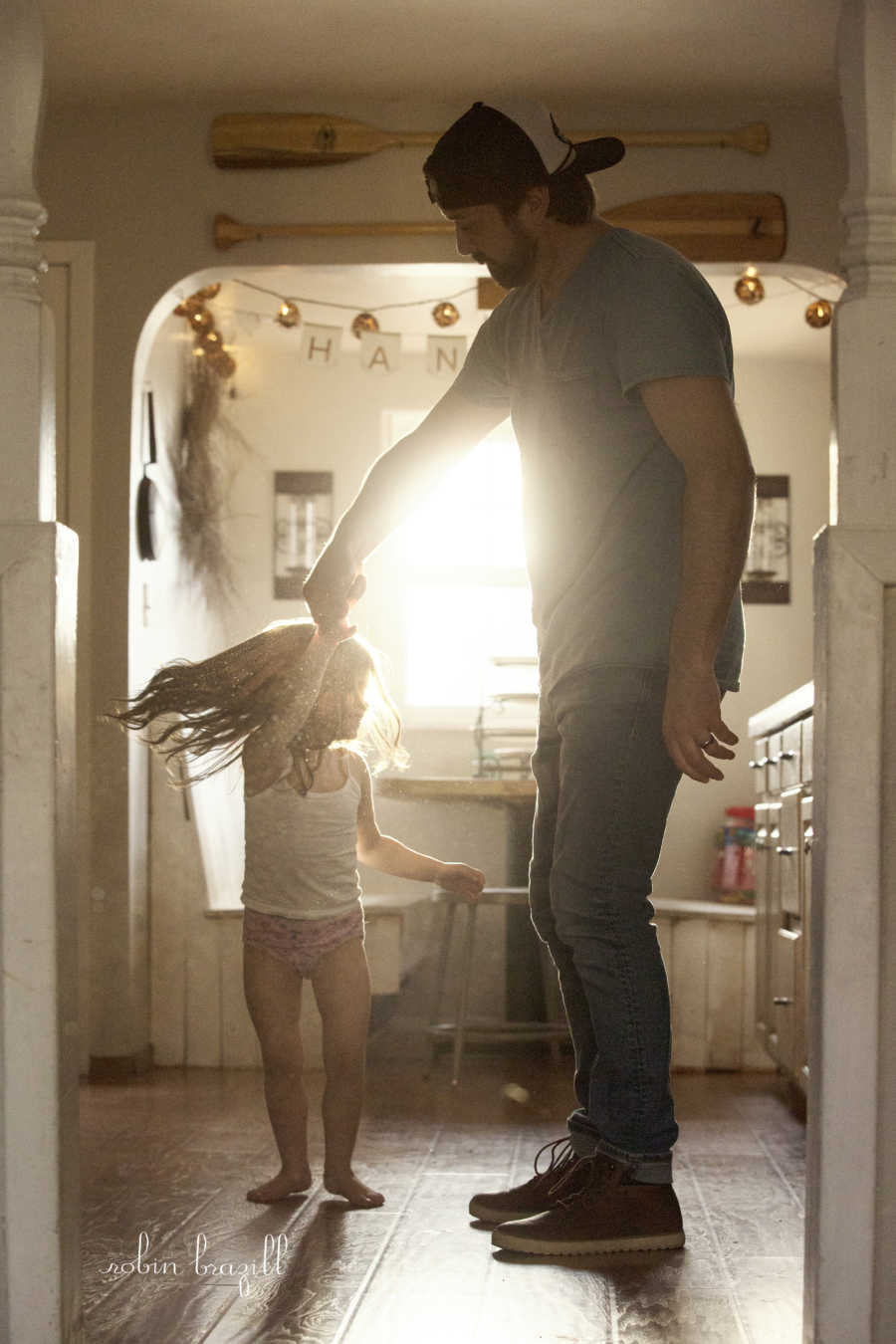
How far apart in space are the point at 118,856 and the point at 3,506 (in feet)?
8.08

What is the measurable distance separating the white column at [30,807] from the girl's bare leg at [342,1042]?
0.84m

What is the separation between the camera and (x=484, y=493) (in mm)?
5906

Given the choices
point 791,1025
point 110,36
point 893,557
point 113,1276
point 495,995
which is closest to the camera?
point 893,557

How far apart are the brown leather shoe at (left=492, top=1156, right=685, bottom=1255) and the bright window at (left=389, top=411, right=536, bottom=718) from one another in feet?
12.4

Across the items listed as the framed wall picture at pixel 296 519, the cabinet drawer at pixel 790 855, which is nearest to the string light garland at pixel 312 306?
the framed wall picture at pixel 296 519

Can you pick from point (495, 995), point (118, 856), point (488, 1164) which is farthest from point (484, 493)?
point (488, 1164)

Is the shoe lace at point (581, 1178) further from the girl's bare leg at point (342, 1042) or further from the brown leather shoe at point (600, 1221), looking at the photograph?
the girl's bare leg at point (342, 1042)

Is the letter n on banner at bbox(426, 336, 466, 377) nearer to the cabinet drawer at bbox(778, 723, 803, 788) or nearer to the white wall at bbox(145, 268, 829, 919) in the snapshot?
the white wall at bbox(145, 268, 829, 919)

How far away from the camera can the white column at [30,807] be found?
146cm

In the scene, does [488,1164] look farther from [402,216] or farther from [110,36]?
[110,36]

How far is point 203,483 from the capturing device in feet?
16.2

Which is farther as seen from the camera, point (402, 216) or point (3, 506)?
point (402, 216)

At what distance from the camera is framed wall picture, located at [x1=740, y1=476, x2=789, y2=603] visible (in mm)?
5875

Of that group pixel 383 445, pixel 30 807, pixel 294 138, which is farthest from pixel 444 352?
pixel 30 807
